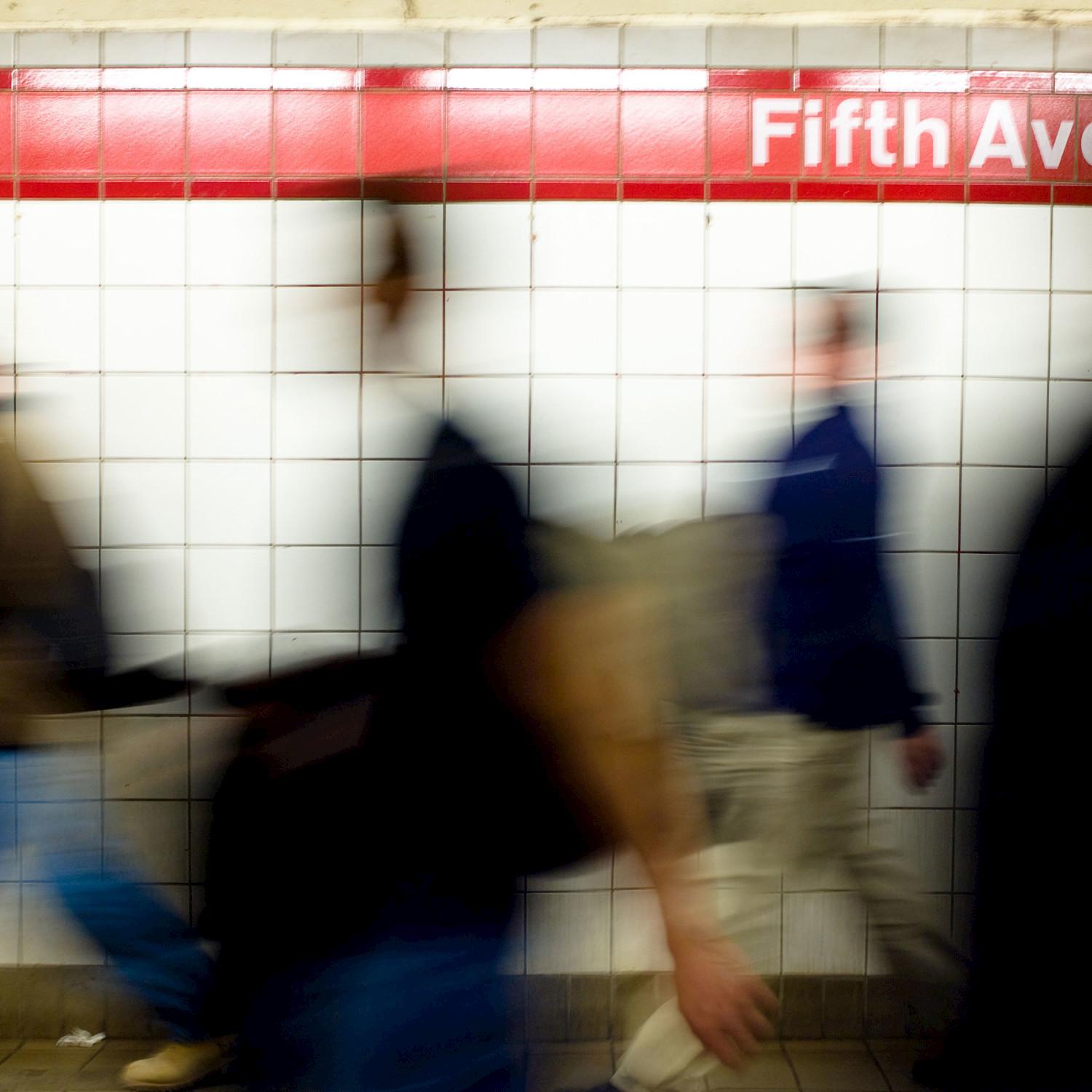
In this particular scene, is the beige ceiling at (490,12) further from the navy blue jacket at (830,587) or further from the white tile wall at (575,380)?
Answer: the navy blue jacket at (830,587)

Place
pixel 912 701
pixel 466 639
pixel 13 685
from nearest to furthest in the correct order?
pixel 466 639 < pixel 13 685 < pixel 912 701

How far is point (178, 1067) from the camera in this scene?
2.56 metres

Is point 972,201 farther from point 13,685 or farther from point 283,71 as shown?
point 13,685

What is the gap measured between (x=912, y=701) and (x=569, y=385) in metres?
1.24

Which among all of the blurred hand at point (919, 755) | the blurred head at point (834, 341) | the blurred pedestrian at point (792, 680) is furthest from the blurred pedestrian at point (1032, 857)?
the blurred head at point (834, 341)

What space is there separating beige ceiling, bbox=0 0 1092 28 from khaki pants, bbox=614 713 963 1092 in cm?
195

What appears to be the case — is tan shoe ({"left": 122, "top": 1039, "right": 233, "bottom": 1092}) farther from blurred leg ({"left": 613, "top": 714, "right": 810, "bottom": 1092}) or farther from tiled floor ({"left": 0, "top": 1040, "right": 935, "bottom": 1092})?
blurred leg ({"left": 613, "top": 714, "right": 810, "bottom": 1092})

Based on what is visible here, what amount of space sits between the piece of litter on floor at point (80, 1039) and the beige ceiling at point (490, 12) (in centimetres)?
273

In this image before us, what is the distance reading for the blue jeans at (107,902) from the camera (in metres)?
1.85

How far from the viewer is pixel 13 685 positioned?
180 centimetres

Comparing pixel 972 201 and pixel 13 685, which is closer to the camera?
pixel 13 685

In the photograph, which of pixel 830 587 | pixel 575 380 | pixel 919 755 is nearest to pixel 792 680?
pixel 830 587

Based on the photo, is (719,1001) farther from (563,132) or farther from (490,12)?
(490,12)

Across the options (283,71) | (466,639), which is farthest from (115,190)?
(466,639)
